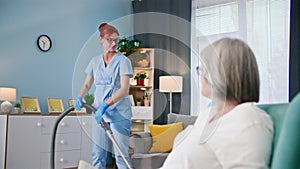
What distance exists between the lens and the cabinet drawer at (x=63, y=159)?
3.11m

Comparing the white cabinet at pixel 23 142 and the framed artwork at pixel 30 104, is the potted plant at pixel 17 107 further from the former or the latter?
the white cabinet at pixel 23 142

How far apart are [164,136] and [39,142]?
2.38 metres

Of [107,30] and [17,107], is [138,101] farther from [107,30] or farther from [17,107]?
[17,107]

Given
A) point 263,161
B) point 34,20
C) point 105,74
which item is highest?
point 34,20

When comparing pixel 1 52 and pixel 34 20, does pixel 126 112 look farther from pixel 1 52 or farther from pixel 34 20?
pixel 34 20

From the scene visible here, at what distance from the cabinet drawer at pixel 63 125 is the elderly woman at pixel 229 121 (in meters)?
2.50

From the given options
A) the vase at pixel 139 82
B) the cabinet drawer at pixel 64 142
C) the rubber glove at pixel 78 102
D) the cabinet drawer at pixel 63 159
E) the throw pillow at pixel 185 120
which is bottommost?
the cabinet drawer at pixel 63 159

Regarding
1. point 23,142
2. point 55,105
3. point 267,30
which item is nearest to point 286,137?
point 23,142

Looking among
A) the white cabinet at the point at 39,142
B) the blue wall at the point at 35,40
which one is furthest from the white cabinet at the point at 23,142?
the blue wall at the point at 35,40

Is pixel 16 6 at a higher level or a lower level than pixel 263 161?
higher

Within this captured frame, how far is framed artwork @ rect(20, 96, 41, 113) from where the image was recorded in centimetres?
325

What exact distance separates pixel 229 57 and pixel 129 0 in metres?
Answer: 3.93

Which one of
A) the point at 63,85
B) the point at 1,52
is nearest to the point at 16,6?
the point at 1,52

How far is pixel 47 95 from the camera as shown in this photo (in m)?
3.61
